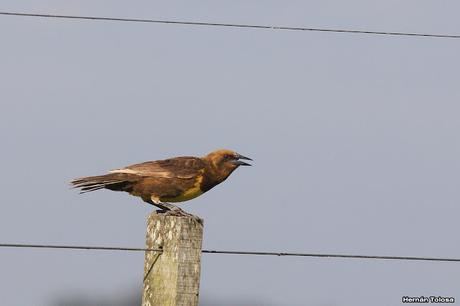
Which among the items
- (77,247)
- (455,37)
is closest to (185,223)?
(77,247)

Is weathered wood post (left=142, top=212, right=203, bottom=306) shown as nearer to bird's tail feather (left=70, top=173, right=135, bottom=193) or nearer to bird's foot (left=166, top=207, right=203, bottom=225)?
bird's foot (left=166, top=207, right=203, bottom=225)

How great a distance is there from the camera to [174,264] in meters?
6.11

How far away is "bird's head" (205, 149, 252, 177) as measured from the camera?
944 centimetres

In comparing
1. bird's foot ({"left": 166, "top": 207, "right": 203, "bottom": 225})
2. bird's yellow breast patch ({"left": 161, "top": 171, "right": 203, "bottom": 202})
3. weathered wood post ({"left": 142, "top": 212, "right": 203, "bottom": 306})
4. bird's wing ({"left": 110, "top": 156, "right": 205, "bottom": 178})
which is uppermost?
bird's wing ({"left": 110, "top": 156, "right": 205, "bottom": 178})

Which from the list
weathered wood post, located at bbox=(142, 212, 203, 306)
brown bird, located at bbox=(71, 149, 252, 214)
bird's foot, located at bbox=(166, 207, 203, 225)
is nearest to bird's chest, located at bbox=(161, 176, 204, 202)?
brown bird, located at bbox=(71, 149, 252, 214)

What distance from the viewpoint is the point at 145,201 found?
29.8 feet

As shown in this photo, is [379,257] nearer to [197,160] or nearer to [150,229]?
[150,229]

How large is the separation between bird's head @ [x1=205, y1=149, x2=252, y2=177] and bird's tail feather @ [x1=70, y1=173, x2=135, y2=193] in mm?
869

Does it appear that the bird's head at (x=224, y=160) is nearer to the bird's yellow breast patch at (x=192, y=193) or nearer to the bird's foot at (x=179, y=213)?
the bird's yellow breast patch at (x=192, y=193)

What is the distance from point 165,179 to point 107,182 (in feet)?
1.74

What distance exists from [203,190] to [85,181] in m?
1.25

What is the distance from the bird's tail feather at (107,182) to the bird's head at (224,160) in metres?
0.87

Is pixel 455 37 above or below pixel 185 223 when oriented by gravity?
above

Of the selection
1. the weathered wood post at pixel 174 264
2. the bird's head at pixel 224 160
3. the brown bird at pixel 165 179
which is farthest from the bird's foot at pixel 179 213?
the bird's head at pixel 224 160
